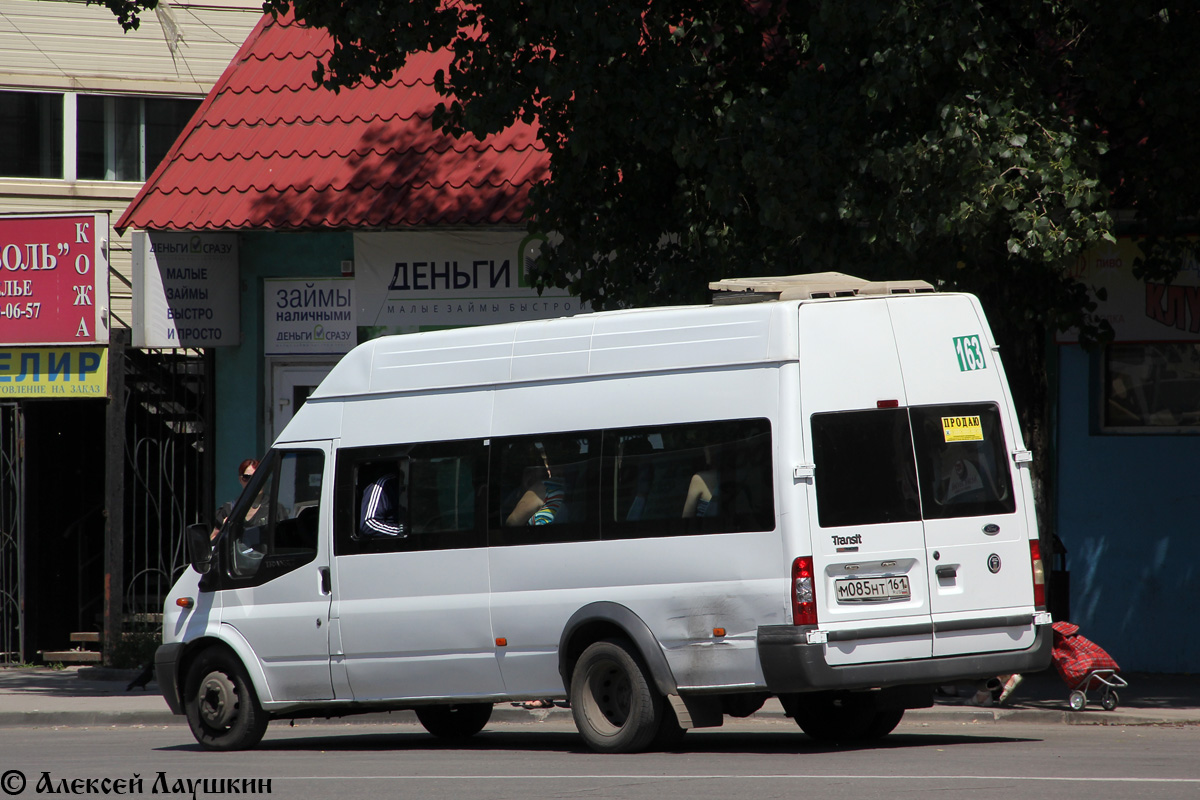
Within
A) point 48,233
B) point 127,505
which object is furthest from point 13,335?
point 127,505

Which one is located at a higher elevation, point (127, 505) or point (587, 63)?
point (587, 63)

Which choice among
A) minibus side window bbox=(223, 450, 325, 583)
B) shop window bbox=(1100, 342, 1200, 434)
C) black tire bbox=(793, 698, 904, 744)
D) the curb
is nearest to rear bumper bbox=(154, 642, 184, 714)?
minibus side window bbox=(223, 450, 325, 583)

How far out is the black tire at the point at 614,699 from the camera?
30.6 ft

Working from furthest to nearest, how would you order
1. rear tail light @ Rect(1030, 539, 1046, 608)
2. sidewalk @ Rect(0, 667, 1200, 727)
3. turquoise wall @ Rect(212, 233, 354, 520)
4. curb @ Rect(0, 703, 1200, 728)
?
turquoise wall @ Rect(212, 233, 354, 520), sidewalk @ Rect(0, 667, 1200, 727), curb @ Rect(0, 703, 1200, 728), rear tail light @ Rect(1030, 539, 1046, 608)

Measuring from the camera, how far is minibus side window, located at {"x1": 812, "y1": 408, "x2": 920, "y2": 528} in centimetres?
894

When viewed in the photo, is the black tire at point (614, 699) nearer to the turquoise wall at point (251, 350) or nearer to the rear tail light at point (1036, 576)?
the rear tail light at point (1036, 576)

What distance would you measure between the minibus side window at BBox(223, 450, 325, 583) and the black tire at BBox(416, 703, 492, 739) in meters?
1.47

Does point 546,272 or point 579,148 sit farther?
point 546,272

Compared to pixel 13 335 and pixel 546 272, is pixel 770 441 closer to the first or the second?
pixel 546 272

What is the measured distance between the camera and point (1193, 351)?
567 inches

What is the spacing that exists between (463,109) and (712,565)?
5.64m

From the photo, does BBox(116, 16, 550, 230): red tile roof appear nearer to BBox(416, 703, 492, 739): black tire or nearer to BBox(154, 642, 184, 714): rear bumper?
BBox(416, 703, 492, 739): black tire

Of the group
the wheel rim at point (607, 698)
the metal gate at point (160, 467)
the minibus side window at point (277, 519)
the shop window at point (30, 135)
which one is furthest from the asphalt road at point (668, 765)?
the shop window at point (30, 135)

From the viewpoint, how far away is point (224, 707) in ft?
35.7
